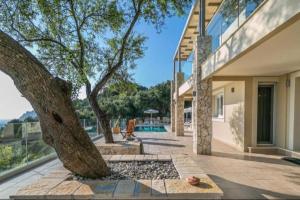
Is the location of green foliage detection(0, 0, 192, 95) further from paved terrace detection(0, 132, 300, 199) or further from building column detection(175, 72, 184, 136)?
building column detection(175, 72, 184, 136)

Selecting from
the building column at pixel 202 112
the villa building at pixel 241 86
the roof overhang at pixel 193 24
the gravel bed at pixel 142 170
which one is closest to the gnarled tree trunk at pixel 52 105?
the gravel bed at pixel 142 170

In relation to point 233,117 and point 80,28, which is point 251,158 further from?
point 80,28

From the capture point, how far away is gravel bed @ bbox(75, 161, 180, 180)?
414cm

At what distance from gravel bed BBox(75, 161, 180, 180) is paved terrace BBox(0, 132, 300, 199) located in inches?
41.3

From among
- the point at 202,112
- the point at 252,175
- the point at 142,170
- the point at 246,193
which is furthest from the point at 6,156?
the point at 202,112

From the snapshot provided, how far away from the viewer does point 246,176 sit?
523cm

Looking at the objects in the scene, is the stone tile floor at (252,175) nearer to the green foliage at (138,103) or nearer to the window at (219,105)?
the window at (219,105)

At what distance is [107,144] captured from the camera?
7711 millimetres

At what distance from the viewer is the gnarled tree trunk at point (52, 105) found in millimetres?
3309

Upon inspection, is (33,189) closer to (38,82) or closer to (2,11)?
(38,82)

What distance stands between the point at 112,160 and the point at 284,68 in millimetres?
5745

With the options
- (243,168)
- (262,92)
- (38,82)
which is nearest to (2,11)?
(38,82)

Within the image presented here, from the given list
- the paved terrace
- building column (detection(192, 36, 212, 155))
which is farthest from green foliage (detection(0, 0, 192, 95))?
the paved terrace

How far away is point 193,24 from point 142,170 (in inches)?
320
